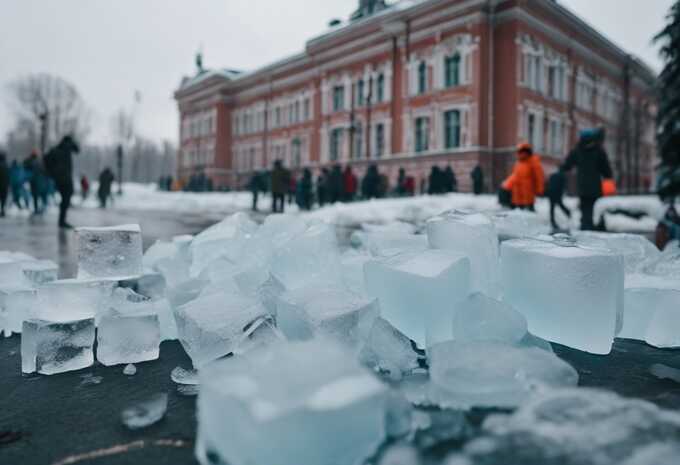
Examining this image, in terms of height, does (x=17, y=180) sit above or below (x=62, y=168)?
above

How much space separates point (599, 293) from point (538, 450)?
0.88m

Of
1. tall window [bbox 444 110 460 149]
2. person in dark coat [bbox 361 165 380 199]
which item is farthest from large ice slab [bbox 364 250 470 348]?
tall window [bbox 444 110 460 149]

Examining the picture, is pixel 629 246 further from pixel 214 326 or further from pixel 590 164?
pixel 590 164

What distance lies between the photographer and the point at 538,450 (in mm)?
1113

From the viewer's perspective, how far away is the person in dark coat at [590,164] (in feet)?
21.0

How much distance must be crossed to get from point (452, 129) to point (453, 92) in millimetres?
1747

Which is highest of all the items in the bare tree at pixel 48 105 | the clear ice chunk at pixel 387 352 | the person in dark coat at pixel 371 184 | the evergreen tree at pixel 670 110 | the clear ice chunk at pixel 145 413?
the bare tree at pixel 48 105

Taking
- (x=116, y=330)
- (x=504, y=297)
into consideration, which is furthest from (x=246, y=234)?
(x=504, y=297)

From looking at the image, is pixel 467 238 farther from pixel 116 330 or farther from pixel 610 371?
pixel 116 330

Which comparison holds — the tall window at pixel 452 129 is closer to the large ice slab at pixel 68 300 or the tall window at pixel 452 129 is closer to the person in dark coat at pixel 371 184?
the person in dark coat at pixel 371 184

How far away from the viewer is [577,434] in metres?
1.17

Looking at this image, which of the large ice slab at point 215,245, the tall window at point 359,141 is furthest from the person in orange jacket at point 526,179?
the tall window at point 359,141

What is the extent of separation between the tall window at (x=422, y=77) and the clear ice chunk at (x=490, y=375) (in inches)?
965

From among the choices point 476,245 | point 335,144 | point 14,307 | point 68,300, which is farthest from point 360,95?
point 68,300
